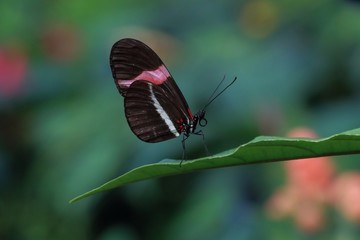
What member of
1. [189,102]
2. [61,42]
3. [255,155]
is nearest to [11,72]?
[61,42]

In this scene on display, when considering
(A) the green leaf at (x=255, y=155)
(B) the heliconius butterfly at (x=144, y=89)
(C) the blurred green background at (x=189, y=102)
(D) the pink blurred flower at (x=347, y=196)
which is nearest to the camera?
(A) the green leaf at (x=255, y=155)

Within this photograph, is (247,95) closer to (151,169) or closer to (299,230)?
(299,230)

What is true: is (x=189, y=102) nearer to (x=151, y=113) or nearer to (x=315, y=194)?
(x=315, y=194)

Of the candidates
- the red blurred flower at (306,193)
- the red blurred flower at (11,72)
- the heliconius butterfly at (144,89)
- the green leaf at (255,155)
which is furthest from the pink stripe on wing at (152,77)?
the red blurred flower at (11,72)

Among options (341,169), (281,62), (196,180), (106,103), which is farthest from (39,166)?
(341,169)

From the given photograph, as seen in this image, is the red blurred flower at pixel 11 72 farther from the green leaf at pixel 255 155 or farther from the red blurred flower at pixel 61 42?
the green leaf at pixel 255 155

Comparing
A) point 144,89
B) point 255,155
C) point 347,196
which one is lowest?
point 347,196

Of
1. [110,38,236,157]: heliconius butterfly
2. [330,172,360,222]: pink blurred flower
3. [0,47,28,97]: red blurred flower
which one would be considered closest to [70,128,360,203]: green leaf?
[110,38,236,157]: heliconius butterfly
